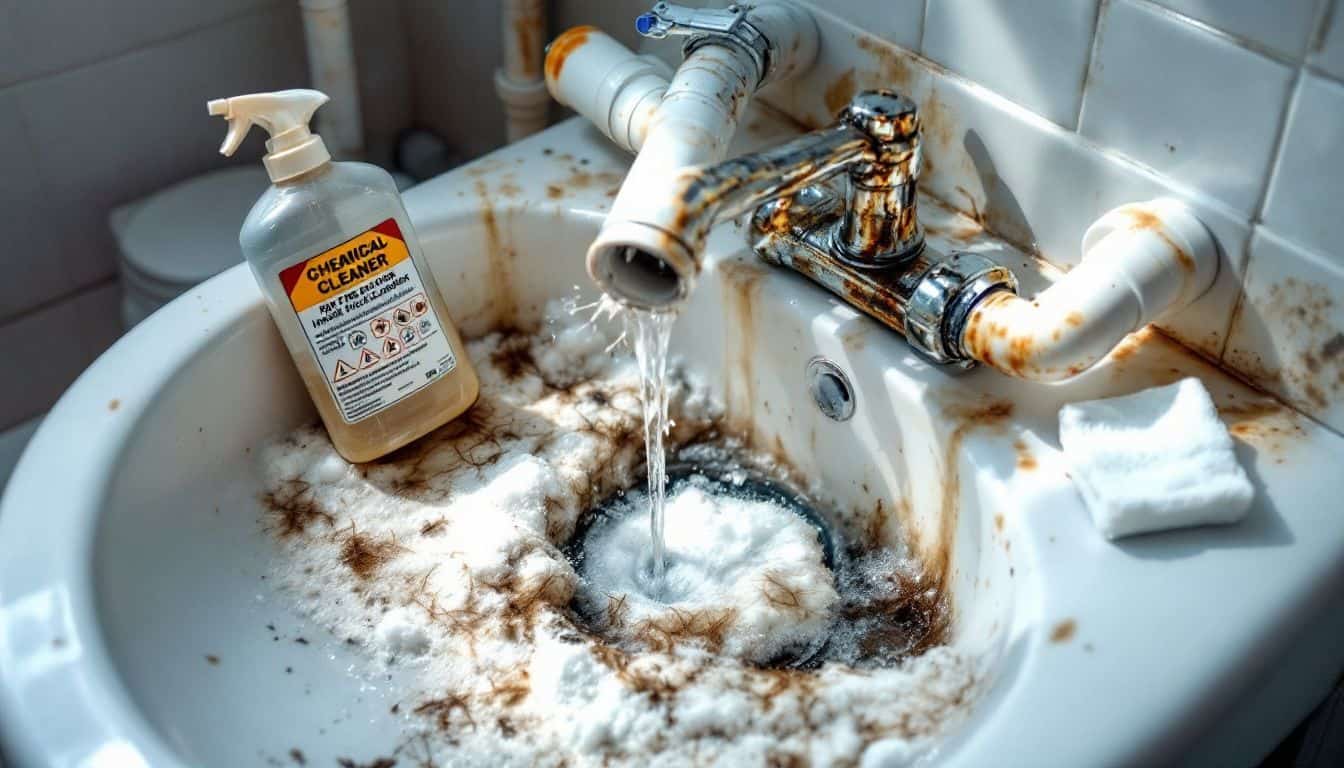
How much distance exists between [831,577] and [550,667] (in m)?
0.17

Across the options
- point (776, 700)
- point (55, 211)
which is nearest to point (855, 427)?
point (776, 700)

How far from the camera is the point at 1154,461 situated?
60 cm

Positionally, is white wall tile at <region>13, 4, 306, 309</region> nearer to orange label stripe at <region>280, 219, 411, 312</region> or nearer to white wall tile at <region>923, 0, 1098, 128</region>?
orange label stripe at <region>280, 219, 411, 312</region>

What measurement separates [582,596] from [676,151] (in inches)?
9.5

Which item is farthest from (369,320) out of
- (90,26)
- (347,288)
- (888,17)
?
(90,26)

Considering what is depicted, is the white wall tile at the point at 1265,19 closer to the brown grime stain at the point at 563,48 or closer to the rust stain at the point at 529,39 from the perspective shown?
the brown grime stain at the point at 563,48

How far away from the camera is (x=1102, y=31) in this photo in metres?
0.64

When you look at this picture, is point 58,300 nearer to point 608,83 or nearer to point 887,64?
point 608,83

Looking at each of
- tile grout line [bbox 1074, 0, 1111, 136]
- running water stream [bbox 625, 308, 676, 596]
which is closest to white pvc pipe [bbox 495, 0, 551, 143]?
running water stream [bbox 625, 308, 676, 596]

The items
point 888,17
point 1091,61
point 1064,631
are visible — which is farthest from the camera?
point 888,17

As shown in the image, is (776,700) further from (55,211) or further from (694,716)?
(55,211)

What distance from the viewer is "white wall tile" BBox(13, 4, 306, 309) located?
1.01m

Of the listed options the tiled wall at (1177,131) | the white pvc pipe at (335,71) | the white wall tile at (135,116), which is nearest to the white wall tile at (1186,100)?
the tiled wall at (1177,131)

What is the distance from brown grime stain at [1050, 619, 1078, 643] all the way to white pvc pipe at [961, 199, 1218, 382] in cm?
13
